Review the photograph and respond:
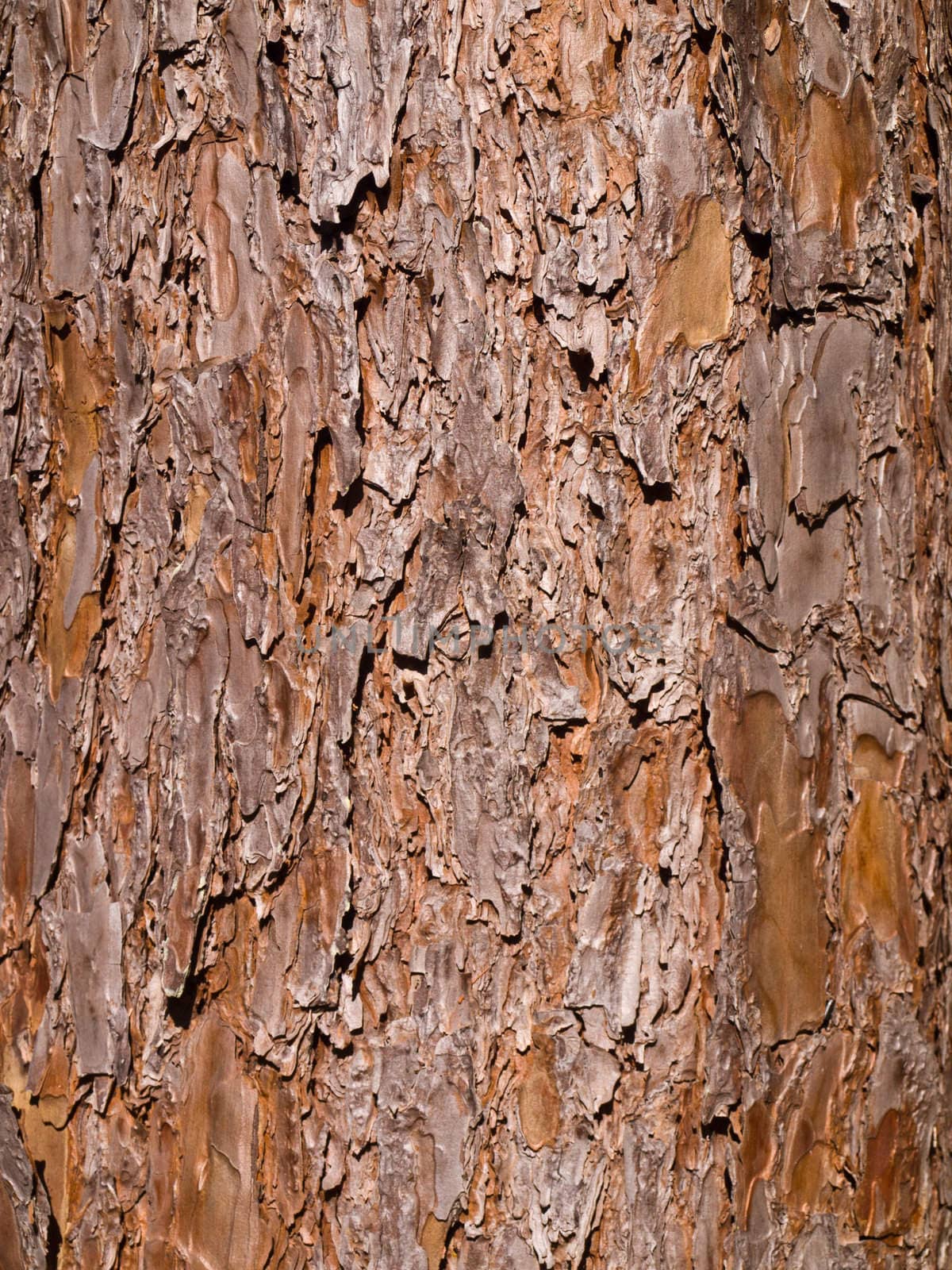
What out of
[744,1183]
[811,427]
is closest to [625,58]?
[811,427]

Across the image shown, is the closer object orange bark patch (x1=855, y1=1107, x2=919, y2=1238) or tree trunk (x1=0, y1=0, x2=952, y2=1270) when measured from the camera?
tree trunk (x1=0, y1=0, x2=952, y2=1270)

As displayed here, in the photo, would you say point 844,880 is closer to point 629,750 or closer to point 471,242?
point 629,750

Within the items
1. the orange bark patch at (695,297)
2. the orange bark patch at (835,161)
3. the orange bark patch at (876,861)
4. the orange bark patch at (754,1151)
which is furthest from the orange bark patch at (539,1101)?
the orange bark patch at (835,161)

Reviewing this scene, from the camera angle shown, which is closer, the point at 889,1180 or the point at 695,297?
the point at 695,297

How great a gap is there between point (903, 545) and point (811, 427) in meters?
0.12

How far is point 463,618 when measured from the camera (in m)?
0.76

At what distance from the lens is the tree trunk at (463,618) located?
0.75 metres

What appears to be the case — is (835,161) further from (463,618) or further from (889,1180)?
(889,1180)

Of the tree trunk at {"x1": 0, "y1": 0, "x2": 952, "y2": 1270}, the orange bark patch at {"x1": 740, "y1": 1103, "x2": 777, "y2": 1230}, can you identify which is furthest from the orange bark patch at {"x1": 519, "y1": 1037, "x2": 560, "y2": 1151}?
the orange bark patch at {"x1": 740, "y1": 1103, "x2": 777, "y2": 1230}

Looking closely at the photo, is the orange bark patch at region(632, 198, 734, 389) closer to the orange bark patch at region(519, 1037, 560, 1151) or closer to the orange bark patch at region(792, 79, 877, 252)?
the orange bark patch at region(792, 79, 877, 252)

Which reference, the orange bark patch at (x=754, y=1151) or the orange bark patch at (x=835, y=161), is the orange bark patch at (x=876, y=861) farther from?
the orange bark patch at (x=835, y=161)

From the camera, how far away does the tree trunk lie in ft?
2.47

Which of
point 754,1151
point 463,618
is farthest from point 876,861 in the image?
point 463,618

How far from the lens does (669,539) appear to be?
77cm
